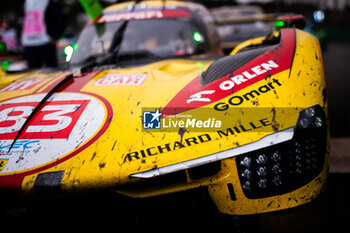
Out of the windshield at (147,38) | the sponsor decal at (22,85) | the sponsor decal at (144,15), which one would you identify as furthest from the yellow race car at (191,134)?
the sponsor decal at (144,15)

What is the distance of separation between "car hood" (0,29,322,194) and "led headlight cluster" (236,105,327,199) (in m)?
0.05

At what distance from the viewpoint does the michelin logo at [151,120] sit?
1.34m

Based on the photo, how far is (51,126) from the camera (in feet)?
4.71

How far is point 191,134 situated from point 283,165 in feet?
1.10

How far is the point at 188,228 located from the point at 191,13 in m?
2.06

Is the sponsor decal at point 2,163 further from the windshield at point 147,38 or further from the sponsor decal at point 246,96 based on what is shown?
the windshield at point 147,38

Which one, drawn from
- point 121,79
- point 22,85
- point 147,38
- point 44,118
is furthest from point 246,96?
point 147,38

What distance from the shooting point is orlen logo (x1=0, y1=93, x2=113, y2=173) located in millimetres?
1304

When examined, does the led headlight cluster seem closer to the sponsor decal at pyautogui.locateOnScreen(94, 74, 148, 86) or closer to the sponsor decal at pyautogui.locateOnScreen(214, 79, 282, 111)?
the sponsor decal at pyautogui.locateOnScreen(214, 79, 282, 111)

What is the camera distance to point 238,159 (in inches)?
47.6

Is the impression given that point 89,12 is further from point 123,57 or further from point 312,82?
point 312,82

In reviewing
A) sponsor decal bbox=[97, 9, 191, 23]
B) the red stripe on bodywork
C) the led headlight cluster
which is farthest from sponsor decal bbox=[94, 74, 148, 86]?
sponsor decal bbox=[97, 9, 191, 23]

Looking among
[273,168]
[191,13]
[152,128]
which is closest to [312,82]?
[273,168]

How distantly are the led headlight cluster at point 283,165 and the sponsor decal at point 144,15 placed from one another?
1.87 metres
